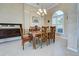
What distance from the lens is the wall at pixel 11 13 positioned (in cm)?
276

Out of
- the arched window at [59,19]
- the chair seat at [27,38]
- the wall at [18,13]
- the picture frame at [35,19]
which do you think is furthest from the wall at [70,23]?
the chair seat at [27,38]

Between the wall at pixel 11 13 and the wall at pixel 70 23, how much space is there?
2.67 ft

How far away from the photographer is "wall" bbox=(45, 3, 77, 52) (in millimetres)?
3002

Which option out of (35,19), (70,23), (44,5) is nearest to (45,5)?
(44,5)

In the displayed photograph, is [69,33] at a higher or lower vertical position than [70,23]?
lower

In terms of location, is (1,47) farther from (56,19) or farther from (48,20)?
(56,19)

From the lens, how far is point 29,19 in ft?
9.73

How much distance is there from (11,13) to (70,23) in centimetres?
188

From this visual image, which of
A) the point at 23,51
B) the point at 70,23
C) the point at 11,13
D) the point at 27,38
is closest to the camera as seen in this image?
the point at 11,13

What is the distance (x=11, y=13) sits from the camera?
2.84 m

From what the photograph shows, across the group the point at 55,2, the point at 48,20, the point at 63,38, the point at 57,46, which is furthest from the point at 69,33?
the point at 55,2

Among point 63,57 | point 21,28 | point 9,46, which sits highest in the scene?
point 21,28

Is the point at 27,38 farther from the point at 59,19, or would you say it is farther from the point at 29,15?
the point at 59,19

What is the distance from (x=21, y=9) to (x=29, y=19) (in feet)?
1.18
